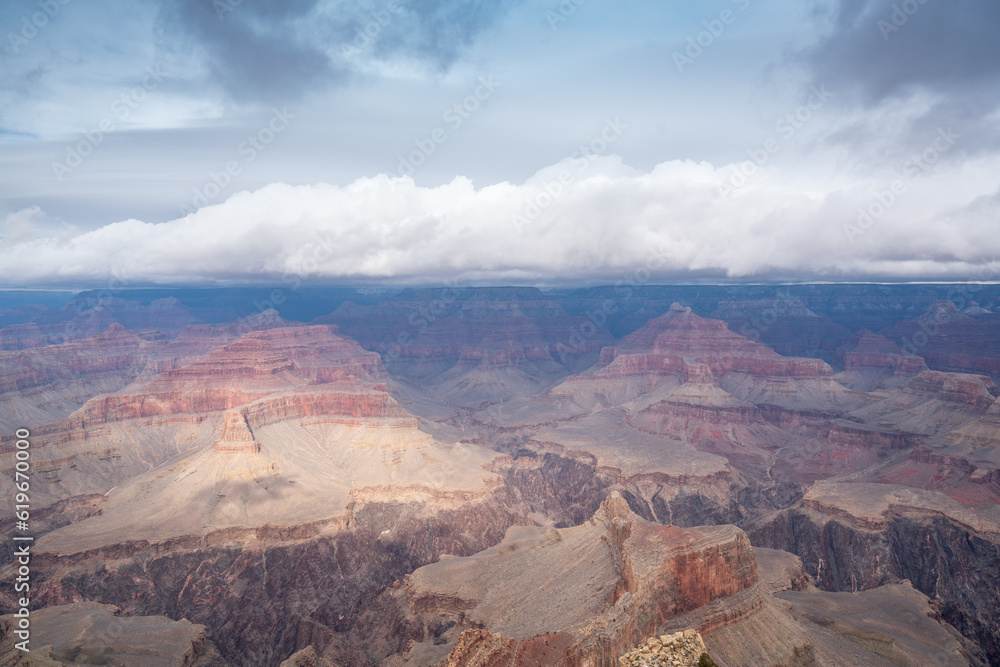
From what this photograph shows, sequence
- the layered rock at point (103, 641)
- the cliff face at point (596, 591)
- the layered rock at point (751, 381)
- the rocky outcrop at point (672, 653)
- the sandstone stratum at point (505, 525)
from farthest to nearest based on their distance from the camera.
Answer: the layered rock at point (751, 381) < the sandstone stratum at point (505, 525) < the layered rock at point (103, 641) < the cliff face at point (596, 591) < the rocky outcrop at point (672, 653)

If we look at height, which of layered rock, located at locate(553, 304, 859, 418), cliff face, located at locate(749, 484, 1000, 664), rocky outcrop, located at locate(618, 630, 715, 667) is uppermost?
rocky outcrop, located at locate(618, 630, 715, 667)

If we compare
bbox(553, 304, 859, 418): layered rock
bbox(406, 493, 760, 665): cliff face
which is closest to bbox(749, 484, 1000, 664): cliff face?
bbox(406, 493, 760, 665): cliff face

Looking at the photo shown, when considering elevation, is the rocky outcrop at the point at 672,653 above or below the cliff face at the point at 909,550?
above

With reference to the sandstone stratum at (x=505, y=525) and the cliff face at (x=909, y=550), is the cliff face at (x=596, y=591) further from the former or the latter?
the cliff face at (x=909, y=550)

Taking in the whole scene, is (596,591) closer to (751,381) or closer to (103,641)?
(103,641)

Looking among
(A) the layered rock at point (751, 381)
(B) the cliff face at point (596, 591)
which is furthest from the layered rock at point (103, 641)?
(A) the layered rock at point (751, 381)

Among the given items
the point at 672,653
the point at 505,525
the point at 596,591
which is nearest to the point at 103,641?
the point at 596,591

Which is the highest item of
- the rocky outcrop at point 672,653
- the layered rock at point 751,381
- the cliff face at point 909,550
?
the rocky outcrop at point 672,653

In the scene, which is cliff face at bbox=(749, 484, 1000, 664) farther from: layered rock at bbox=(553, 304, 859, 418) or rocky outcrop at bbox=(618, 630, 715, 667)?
rocky outcrop at bbox=(618, 630, 715, 667)
